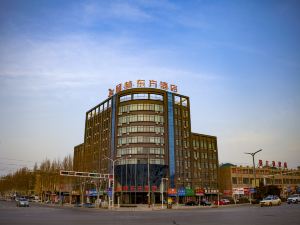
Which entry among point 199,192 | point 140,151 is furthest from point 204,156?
point 140,151

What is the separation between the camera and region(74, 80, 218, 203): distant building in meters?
85.2

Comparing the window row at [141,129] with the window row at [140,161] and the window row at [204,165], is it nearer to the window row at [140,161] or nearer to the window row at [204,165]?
the window row at [140,161]

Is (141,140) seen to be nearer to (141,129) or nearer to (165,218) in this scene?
(141,129)

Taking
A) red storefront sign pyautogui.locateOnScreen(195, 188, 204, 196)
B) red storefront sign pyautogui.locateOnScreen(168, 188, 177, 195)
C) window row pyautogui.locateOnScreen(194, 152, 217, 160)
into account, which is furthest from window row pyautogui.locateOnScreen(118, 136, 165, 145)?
red storefront sign pyautogui.locateOnScreen(195, 188, 204, 196)

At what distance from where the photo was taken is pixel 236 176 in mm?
117312

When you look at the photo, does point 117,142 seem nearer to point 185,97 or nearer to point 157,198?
point 157,198

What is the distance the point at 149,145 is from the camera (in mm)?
86938

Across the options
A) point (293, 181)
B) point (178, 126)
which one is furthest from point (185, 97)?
point (293, 181)

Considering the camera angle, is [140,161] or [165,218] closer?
[165,218]

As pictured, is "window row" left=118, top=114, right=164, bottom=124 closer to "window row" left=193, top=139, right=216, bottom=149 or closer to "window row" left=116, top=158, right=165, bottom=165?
"window row" left=116, top=158, right=165, bottom=165

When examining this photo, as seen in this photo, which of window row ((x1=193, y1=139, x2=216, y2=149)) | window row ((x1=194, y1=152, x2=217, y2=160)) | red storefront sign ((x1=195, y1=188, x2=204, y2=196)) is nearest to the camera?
red storefront sign ((x1=195, y1=188, x2=204, y2=196))

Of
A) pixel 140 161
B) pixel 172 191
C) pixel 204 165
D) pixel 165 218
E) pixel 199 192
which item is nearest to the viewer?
pixel 165 218

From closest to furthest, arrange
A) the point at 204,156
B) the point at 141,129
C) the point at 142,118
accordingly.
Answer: the point at 141,129, the point at 142,118, the point at 204,156

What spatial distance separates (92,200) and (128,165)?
25.5 metres
